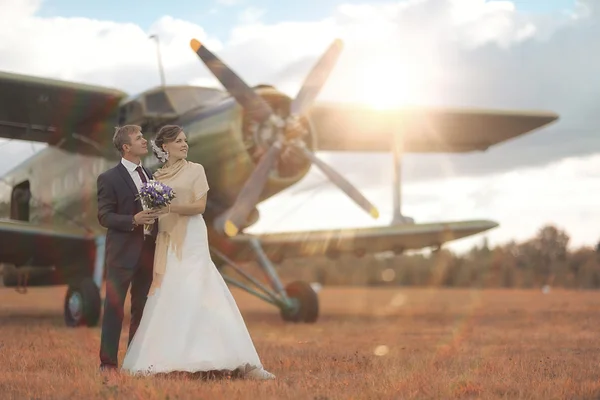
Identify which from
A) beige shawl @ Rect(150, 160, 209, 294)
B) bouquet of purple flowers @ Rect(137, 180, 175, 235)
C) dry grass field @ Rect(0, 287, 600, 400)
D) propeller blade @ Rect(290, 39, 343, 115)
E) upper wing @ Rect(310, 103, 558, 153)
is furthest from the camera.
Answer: upper wing @ Rect(310, 103, 558, 153)

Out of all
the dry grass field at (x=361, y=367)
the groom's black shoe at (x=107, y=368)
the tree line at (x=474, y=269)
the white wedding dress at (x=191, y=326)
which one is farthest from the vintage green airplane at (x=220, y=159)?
the tree line at (x=474, y=269)

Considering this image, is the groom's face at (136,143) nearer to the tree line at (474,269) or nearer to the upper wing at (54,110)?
the upper wing at (54,110)

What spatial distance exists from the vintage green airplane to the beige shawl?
20.0 feet

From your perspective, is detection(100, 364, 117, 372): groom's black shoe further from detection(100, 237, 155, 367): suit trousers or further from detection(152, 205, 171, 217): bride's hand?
detection(152, 205, 171, 217): bride's hand

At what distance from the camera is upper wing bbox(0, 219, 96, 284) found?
12992mm

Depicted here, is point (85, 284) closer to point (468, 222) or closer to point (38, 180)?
point (38, 180)

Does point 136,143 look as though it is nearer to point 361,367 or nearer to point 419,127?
point 361,367

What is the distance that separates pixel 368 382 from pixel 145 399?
171cm

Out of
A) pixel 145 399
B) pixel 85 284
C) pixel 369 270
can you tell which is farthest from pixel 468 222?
pixel 369 270

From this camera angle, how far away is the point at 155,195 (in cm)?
549

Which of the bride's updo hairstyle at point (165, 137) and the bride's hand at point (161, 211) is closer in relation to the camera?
the bride's hand at point (161, 211)

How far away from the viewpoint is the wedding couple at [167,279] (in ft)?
17.8

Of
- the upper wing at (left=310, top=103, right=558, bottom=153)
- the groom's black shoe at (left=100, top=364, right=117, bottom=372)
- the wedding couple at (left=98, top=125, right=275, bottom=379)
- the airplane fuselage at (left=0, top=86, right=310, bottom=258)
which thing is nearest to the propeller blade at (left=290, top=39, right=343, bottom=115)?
the airplane fuselage at (left=0, top=86, right=310, bottom=258)

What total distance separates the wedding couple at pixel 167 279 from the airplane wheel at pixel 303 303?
8166 mm
